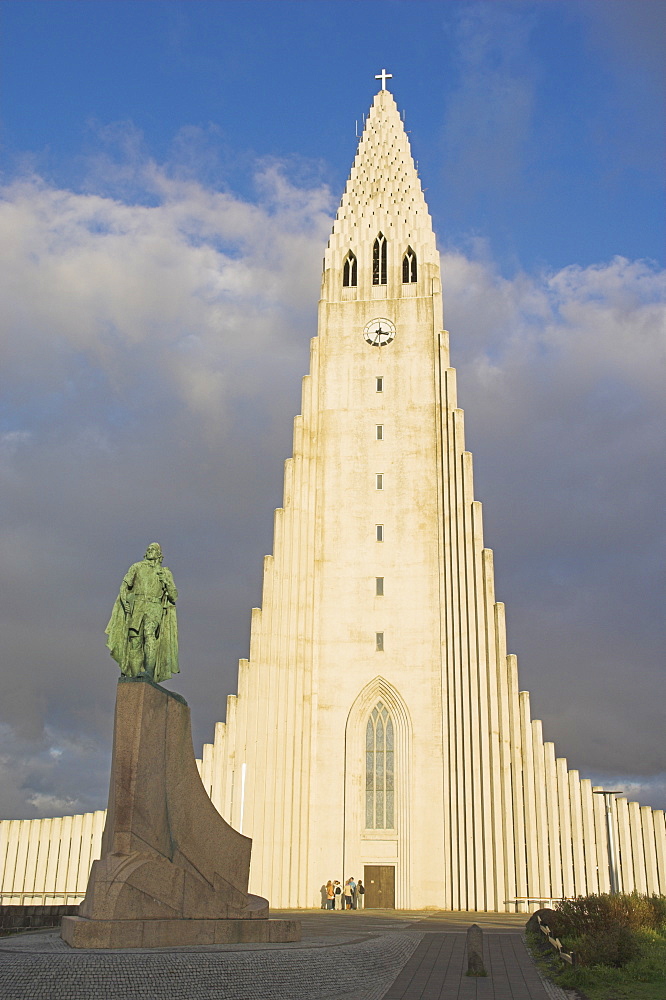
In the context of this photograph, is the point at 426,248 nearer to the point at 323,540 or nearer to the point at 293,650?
the point at 323,540

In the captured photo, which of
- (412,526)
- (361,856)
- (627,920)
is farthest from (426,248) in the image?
(627,920)

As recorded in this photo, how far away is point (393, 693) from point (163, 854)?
2684 cm

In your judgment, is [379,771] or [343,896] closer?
[343,896]

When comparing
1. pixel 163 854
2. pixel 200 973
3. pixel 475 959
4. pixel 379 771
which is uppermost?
pixel 379 771

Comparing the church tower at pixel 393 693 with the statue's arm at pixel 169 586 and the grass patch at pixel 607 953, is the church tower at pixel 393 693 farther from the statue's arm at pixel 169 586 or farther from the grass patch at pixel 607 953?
the statue's arm at pixel 169 586

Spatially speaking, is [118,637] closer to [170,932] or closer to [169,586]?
[169,586]

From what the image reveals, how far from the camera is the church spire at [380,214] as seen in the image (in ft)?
162

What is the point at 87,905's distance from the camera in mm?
13836

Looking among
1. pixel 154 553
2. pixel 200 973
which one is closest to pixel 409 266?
pixel 154 553

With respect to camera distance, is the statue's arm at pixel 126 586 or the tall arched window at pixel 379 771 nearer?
the statue's arm at pixel 126 586

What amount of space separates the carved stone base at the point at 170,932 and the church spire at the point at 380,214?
37490 mm

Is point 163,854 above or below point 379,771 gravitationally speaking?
below

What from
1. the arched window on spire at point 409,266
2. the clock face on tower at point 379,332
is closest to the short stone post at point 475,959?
the clock face on tower at point 379,332

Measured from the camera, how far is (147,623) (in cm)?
1652
